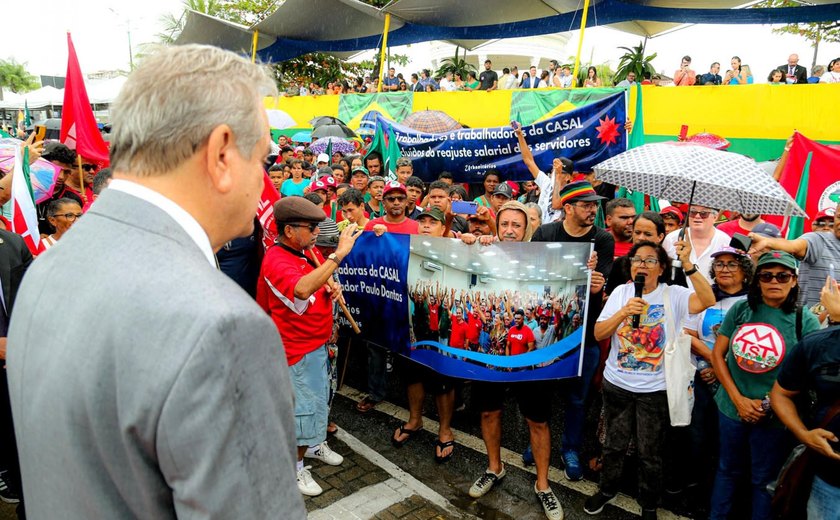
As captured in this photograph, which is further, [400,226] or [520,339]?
[400,226]

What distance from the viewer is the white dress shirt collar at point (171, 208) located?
91 centimetres

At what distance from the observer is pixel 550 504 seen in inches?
148

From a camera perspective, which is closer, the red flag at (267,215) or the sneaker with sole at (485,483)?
the sneaker with sole at (485,483)

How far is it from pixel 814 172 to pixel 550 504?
4.53m

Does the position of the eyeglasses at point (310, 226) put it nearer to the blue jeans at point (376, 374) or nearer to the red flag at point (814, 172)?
the blue jeans at point (376, 374)

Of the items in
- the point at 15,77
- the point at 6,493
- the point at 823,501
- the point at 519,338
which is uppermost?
the point at 15,77

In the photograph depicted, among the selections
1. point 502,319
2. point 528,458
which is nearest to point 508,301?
point 502,319

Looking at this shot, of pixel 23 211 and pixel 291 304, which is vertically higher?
pixel 23 211

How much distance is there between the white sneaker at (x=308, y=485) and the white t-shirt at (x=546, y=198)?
13.0 feet

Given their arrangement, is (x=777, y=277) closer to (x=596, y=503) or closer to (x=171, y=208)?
(x=596, y=503)

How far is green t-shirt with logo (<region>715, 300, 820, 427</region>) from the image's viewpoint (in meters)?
3.25

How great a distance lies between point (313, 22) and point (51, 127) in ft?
26.7

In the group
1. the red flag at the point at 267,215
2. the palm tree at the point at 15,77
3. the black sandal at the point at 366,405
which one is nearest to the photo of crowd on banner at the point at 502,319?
the black sandal at the point at 366,405

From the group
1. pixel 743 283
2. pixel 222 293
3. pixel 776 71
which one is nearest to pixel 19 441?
pixel 222 293
